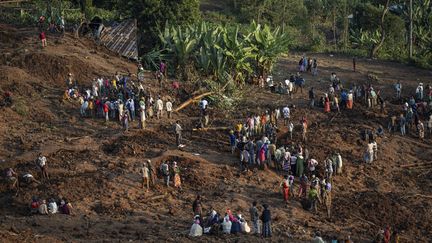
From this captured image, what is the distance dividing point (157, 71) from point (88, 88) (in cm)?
352

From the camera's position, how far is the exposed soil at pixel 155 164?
21203mm

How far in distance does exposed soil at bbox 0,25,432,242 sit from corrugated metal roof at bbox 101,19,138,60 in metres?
1.10

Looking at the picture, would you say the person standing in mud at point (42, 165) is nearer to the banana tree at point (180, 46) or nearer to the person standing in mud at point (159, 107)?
the person standing in mud at point (159, 107)

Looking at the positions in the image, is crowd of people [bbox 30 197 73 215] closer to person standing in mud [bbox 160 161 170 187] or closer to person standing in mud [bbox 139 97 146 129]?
person standing in mud [bbox 160 161 170 187]

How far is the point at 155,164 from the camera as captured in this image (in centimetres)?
2483

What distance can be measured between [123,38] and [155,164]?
39.4ft

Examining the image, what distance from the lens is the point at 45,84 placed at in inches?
1209

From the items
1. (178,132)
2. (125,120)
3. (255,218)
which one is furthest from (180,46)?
(255,218)

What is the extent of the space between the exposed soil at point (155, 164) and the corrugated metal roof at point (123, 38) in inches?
43.4

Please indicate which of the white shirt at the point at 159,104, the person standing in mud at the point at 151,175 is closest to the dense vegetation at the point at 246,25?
the white shirt at the point at 159,104

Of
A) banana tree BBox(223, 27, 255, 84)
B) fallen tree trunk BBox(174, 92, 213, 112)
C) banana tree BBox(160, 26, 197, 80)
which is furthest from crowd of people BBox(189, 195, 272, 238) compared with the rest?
banana tree BBox(160, 26, 197, 80)

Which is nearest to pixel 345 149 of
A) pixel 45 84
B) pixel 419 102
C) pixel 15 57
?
pixel 419 102

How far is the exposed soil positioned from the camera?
21.2m

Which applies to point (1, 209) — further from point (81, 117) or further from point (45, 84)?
point (45, 84)
